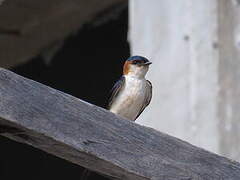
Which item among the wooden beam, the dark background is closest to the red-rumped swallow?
the wooden beam

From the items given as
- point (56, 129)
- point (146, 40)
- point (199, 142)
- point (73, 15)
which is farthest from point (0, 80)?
point (73, 15)

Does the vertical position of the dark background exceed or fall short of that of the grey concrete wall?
it falls short

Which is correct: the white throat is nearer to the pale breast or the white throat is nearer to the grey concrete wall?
the pale breast

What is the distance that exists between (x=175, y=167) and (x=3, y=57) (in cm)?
298

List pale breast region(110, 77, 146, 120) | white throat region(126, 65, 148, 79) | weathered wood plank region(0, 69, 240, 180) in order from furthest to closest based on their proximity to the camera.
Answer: white throat region(126, 65, 148, 79), pale breast region(110, 77, 146, 120), weathered wood plank region(0, 69, 240, 180)

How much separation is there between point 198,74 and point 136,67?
0.91 feet

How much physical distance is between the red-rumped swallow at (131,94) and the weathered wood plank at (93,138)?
107 cm

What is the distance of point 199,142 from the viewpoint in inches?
120

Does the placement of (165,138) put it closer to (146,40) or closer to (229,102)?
(229,102)

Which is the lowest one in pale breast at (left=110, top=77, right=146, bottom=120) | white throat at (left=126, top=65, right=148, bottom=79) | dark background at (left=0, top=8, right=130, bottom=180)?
dark background at (left=0, top=8, right=130, bottom=180)

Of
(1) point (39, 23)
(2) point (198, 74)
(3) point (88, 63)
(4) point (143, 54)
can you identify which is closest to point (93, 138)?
(2) point (198, 74)

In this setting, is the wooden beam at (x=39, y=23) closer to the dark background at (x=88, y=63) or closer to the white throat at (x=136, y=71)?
the dark background at (x=88, y=63)

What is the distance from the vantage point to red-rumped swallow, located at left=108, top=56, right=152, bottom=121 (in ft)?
9.21

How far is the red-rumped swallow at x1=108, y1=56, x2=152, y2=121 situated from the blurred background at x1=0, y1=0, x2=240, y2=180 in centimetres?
27
